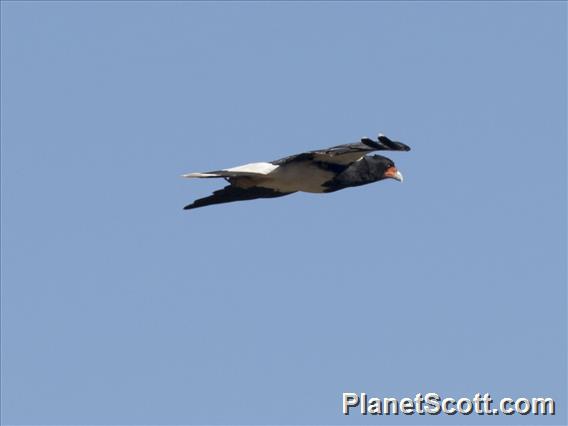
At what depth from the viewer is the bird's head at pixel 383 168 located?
41469 millimetres

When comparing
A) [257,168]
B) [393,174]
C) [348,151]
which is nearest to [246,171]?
[257,168]

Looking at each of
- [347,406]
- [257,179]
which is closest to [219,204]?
[257,179]

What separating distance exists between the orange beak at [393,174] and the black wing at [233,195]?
2137mm

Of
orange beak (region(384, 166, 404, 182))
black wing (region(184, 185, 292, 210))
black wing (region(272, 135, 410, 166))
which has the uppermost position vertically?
black wing (region(272, 135, 410, 166))

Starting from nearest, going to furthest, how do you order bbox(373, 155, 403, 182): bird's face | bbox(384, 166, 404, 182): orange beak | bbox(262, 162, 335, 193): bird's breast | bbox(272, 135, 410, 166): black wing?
bbox(272, 135, 410, 166): black wing → bbox(262, 162, 335, 193): bird's breast → bbox(373, 155, 403, 182): bird's face → bbox(384, 166, 404, 182): orange beak

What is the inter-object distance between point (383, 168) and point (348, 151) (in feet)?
7.41

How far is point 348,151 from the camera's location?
39.6 metres

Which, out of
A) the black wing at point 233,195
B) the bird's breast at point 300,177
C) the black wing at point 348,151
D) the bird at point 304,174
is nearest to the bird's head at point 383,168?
the bird at point 304,174

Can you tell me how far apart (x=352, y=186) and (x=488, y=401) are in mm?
5449

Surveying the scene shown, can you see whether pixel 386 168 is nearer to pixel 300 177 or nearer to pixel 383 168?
pixel 383 168

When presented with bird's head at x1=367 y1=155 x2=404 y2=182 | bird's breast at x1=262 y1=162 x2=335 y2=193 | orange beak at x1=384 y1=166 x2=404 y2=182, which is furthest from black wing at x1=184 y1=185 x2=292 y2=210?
orange beak at x1=384 y1=166 x2=404 y2=182

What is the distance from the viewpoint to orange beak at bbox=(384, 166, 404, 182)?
1645 inches

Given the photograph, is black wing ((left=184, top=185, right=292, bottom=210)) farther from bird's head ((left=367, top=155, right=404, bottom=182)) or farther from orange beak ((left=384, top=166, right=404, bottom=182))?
Answer: orange beak ((left=384, top=166, right=404, bottom=182))

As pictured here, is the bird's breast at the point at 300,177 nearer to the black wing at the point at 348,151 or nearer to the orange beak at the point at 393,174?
the black wing at the point at 348,151
